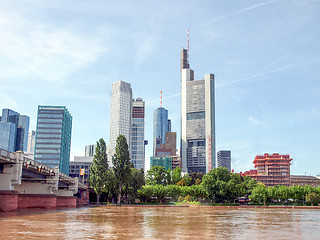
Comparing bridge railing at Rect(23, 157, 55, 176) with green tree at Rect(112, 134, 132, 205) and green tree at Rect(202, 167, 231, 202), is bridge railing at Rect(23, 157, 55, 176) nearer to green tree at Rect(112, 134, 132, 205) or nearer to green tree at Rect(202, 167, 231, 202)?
green tree at Rect(112, 134, 132, 205)

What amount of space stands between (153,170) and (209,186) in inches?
1855

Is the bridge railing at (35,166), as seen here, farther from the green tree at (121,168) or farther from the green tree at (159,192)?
the green tree at (159,192)

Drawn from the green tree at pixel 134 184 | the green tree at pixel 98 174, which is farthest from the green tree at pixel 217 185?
the green tree at pixel 98 174

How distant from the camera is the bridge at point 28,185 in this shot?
54.7 m

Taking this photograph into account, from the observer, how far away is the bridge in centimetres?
5469

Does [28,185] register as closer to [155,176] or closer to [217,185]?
[217,185]

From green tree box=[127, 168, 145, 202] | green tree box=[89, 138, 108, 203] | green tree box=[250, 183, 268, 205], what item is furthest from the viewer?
green tree box=[127, 168, 145, 202]

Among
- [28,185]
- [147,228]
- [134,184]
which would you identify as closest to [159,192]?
[134,184]

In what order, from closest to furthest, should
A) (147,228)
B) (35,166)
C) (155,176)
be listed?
(147,228), (35,166), (155,176)

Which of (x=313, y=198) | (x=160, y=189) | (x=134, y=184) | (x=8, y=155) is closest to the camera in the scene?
(x=8, y=155)

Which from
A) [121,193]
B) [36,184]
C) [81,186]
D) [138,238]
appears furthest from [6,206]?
[121,193]

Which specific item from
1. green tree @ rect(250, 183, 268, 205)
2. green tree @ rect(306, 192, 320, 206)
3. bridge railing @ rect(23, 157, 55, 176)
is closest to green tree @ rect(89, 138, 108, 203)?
bridge railing @ rect(23, 157, 55, 176)

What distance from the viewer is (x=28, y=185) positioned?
74.1 m

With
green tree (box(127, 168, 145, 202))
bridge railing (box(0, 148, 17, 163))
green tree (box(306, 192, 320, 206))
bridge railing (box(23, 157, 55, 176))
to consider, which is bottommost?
green tree (box(306, 192, 320, 206))
